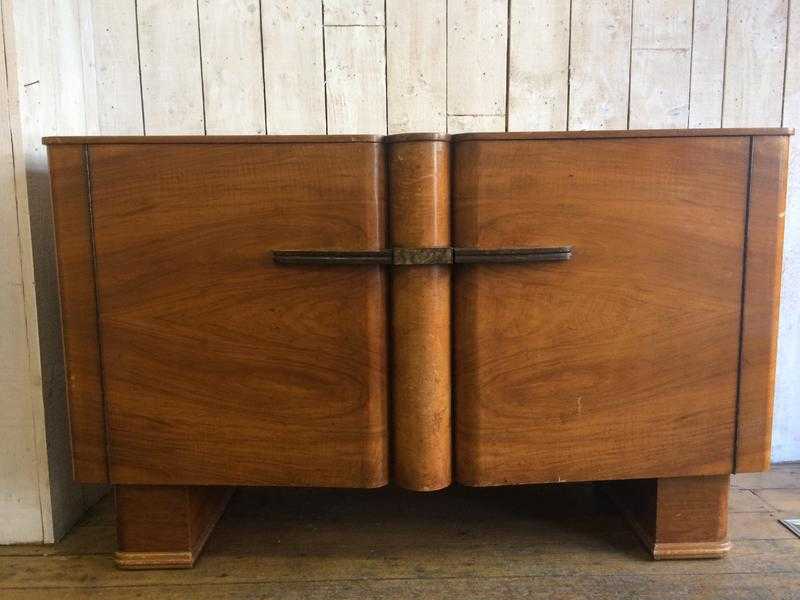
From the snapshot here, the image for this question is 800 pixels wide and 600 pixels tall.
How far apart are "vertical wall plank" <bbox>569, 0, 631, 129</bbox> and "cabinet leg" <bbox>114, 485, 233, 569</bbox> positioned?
100 centimetres

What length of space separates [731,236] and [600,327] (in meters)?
0.22

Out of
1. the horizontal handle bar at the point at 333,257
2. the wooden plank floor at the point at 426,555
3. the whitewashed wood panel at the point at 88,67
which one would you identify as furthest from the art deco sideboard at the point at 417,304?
the whitewashed wood panel at the point at 88,67

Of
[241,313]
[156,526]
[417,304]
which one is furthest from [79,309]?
[417,304]

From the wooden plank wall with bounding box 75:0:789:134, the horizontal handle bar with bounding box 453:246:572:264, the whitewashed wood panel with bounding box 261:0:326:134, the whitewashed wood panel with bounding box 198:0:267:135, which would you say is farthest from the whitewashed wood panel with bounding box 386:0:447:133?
the horizontal handle bar with bounding box 453:246:572:264

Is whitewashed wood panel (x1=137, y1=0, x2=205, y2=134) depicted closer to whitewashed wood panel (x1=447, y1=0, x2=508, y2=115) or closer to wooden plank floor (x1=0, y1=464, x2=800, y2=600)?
whitewashed wood panel (x1=447, y1=0, x2=508, y2=115)

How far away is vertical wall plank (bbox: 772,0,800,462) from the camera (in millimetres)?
1254

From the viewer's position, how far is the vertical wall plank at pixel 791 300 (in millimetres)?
1254

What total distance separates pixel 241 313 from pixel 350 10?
2.26 feet

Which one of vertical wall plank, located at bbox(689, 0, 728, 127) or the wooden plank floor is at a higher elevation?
vertical wall plank, located at bbox(689, 0, 728, 127)

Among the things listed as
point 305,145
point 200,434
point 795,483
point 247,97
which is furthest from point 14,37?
point 795,483

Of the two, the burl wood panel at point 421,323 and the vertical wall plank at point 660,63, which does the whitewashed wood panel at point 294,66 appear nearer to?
the burl wood panel at point 421,323

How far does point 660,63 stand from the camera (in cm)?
124

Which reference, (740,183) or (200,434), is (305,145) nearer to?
(200,434)

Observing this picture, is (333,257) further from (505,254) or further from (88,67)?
(88,67)
